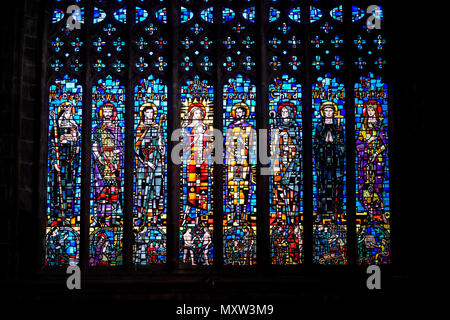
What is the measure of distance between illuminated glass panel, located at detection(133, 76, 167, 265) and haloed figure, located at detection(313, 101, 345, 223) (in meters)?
1.98

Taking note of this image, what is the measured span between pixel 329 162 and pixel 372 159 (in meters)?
0.56

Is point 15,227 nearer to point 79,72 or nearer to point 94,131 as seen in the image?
point 94,131

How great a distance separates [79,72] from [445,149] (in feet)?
15.6

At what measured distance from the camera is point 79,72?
909 centimetres

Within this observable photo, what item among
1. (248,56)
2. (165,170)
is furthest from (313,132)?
(165,170)

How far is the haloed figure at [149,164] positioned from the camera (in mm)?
8781

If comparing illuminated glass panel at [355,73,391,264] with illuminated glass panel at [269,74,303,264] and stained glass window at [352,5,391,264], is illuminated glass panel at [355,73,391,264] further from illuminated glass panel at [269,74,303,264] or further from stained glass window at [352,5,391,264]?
illuminated glass panel at [269,74,303,264]

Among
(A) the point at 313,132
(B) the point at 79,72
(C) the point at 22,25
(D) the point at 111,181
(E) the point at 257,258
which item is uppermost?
(C) the point at 22,25

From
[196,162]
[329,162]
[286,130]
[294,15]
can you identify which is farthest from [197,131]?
[294,15]

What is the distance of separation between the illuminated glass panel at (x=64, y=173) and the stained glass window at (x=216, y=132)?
0.6 inches

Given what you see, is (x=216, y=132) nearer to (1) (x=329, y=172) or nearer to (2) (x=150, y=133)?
(2) (x=150, y=133)

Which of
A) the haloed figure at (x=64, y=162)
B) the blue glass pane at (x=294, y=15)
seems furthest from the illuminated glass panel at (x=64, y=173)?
the blue glass pane at (x=294, y=15)

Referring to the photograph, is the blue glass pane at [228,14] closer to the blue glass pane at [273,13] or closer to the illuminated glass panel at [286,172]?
the blue glass pane at [273,13]

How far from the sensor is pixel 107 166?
8883mm
